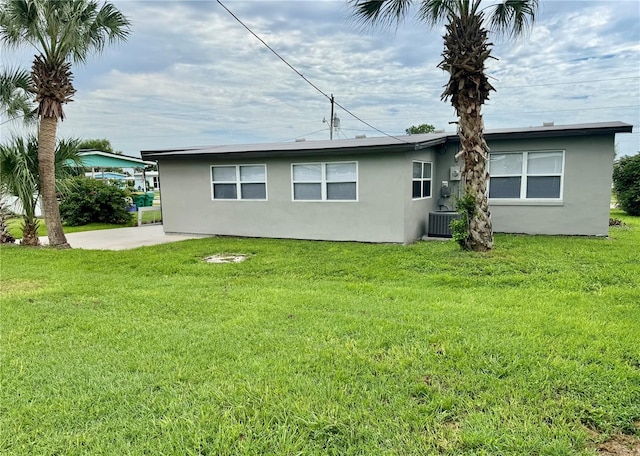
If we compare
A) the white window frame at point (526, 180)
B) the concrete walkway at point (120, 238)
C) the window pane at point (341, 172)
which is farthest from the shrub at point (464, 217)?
the concrete walkway at point (120, 238)

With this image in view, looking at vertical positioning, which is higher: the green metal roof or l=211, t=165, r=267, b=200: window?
the green metal roof

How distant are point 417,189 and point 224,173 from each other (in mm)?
5798

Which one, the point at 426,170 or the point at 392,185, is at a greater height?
the point at 426,170

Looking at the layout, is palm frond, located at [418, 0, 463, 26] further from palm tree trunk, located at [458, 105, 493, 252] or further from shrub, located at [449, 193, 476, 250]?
shrub, located at [449, 193, 476, 250]

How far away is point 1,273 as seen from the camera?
7.07 m

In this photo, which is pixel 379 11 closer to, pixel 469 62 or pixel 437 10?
pixel 437 10

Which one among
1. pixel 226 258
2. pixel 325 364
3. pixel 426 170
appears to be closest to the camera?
pixel 325 364

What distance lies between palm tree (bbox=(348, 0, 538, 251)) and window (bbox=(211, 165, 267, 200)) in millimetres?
5157

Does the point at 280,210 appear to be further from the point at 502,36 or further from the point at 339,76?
the point at 339,76

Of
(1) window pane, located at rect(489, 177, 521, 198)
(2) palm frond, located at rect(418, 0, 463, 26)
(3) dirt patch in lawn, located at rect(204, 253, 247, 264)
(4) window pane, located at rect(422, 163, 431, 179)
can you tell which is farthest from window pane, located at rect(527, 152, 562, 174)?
(3) dirt patch in lawn, located at rect(204, 253, 247, 264)

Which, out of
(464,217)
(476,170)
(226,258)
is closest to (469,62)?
(476,170)

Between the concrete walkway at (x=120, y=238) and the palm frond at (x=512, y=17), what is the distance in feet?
31.8

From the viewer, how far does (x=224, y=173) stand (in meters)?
12.0

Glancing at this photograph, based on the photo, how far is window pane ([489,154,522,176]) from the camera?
10.7 metres
